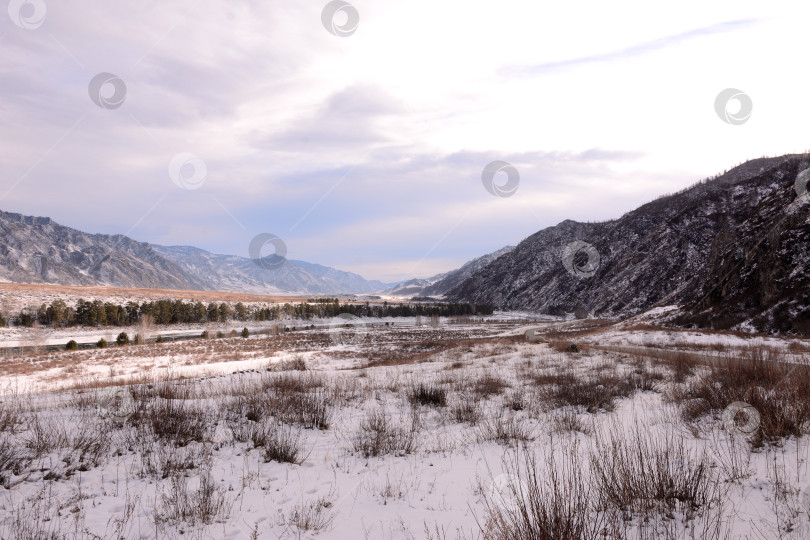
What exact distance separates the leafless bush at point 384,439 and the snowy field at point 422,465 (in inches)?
1.5

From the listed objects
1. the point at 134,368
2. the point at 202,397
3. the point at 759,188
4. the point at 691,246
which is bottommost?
the point at 134,368

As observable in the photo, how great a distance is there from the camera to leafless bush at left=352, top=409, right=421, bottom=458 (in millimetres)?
6695

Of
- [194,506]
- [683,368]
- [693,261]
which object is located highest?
[693,261]

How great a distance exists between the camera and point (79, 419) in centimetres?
811

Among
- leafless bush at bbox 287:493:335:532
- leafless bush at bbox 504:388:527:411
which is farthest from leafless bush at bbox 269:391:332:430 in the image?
leafless bush at bbox 504:388:527:411

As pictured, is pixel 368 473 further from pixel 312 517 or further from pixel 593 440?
pixel 593 440

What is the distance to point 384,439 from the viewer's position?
700 cm

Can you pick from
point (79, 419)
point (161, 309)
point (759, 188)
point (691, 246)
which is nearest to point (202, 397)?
point (79, 419)

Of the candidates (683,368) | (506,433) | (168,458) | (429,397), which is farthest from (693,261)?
(168,458)

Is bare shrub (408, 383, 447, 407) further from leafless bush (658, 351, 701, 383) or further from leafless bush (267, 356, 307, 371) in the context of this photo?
leafless bush (267, 356, 307, 371)

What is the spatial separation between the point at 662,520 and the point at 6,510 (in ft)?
23.7

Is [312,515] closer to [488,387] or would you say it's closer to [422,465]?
[422,465]

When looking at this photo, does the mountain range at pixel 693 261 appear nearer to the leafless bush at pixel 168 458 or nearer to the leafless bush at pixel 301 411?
the leafless bush at pixel 301 411

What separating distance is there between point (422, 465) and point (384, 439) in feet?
3.59
